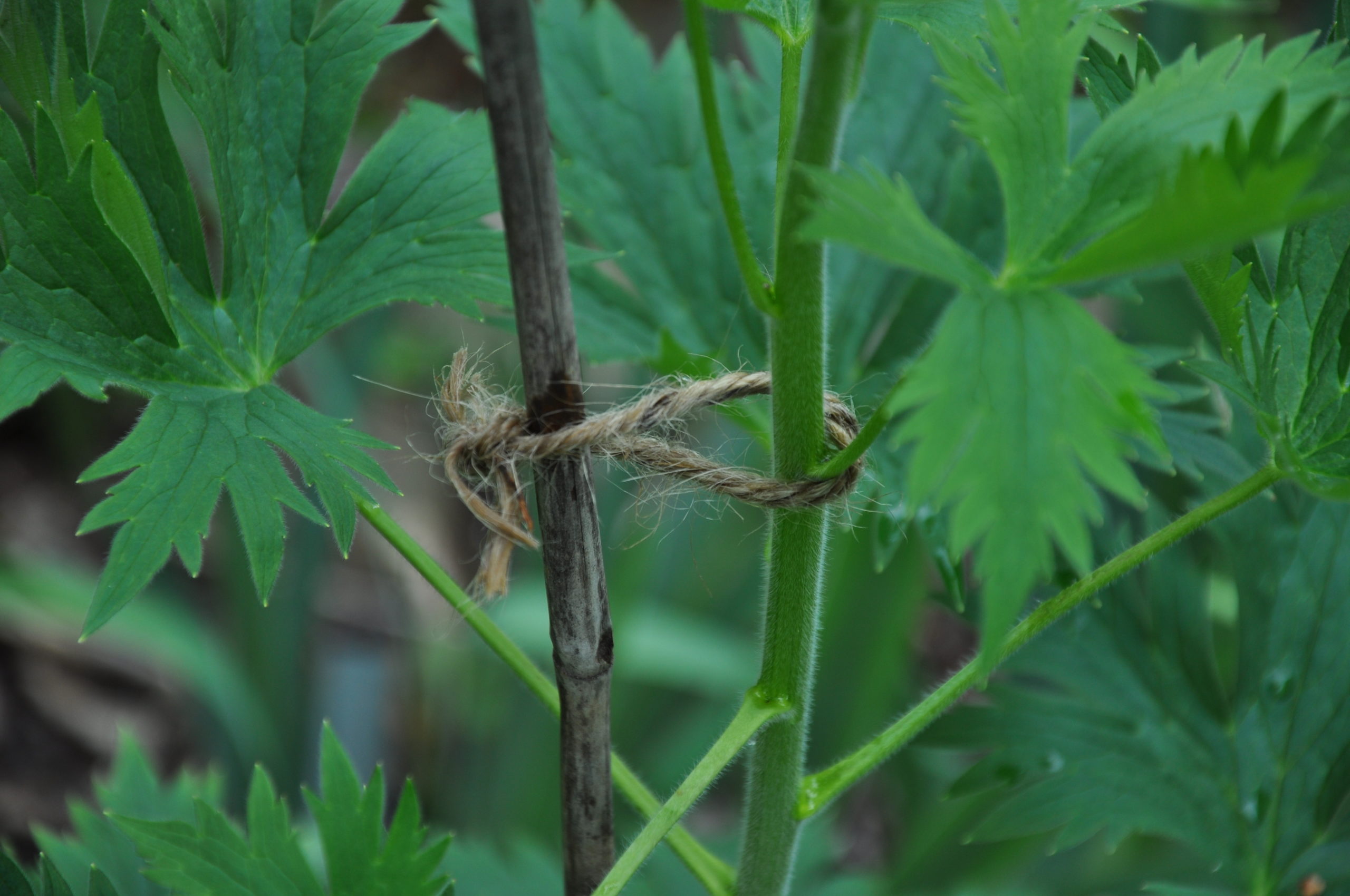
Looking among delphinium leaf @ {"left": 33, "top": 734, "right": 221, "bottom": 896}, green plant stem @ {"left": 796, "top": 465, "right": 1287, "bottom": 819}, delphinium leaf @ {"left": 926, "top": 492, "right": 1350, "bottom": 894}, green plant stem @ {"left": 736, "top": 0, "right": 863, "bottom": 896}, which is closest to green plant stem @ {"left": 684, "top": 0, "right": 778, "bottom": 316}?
green plant stem @ {"left": 736, "top": 0, "right": 863, "bottom": 896}

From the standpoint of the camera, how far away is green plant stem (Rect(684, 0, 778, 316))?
0.39 m

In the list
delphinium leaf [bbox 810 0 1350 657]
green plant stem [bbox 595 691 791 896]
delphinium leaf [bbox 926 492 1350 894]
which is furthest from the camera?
delphinium leaf [bbox 926 492 1350 894]

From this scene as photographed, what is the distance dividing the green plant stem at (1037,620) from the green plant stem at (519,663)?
80 millimetres

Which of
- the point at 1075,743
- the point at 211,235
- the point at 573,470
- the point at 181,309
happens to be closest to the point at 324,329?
the point at 181,309

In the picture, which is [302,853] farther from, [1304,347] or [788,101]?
[1304,347]

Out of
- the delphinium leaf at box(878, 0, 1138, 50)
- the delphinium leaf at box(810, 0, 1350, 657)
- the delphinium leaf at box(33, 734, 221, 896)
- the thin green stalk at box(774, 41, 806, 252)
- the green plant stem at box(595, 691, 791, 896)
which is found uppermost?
the delphinium leaf at box(878, 0, 1138, 50)

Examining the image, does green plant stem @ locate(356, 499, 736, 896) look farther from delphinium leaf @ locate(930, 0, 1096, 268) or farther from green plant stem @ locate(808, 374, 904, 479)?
delphinium leaf @ locate(930, 0, 1096, 268)

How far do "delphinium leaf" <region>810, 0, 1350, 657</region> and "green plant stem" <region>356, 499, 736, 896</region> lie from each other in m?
0.27

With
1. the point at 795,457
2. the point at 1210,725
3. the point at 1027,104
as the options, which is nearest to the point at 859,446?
the point at 795,457

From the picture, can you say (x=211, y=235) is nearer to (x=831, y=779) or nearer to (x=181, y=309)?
(x=181, y=309)

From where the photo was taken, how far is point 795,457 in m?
0.49

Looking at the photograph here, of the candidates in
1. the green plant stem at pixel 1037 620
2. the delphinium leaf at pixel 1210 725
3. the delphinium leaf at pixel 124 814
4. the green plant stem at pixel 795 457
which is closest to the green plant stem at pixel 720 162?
the green plant stem at pixel 795 457

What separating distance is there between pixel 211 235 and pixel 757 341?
1469 millimetres

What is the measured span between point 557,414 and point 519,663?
0.52ft
